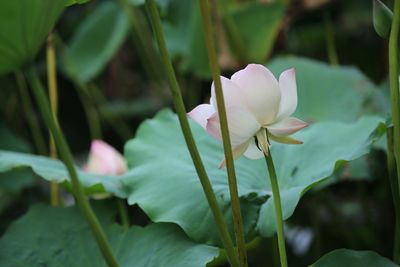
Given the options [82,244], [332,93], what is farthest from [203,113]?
[332,93]

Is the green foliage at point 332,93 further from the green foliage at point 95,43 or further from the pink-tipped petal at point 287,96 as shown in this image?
the pink-tipped petal at point 287,96

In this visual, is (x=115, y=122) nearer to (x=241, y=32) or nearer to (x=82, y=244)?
(x=241, y=32)

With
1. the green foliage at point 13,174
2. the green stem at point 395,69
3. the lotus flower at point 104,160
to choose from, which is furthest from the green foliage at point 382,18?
the green foliage at point 13,174

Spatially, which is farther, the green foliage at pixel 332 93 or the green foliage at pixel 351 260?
the green foliage at pixel 332 93

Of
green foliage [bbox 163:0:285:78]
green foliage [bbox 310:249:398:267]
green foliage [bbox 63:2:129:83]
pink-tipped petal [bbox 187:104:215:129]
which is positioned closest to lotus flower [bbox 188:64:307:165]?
pink-tipped petal [bbox 187:104:215:129]

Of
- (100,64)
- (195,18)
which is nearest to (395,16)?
(195,18)

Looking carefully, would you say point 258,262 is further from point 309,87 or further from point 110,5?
point 110,5
